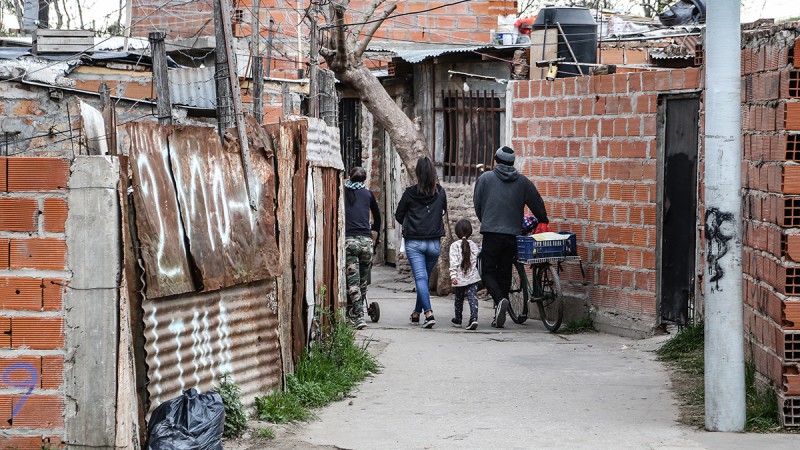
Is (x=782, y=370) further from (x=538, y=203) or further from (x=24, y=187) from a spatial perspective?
(x=538, y=203)

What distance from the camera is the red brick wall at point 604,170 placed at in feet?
36.2

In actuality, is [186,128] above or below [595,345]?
above

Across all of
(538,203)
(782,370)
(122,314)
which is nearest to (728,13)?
(782,370)

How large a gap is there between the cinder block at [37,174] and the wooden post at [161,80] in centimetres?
144

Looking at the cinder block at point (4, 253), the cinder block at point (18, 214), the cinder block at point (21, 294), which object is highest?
the cinder block at point (18, 214)

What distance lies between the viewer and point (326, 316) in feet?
30.1

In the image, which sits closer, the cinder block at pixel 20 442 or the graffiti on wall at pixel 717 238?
the cinder block at pixel 20 442

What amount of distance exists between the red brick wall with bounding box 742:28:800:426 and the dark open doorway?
3158mm

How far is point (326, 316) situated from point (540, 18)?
22.6 ft

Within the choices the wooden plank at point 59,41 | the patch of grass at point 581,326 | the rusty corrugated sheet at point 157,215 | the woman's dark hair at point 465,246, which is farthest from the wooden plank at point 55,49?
the rusty corrugated sheet at point 157,215

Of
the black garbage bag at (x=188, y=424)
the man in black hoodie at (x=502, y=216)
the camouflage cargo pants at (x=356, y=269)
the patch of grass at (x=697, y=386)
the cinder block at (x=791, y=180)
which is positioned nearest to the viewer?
the black garbage bag at (x=188, y=424)

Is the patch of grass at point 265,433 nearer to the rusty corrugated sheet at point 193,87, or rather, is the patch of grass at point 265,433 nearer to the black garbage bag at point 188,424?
the black garbage bag at point 188,424

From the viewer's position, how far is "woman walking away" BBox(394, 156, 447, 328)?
479 inches

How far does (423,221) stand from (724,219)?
5.82 m
